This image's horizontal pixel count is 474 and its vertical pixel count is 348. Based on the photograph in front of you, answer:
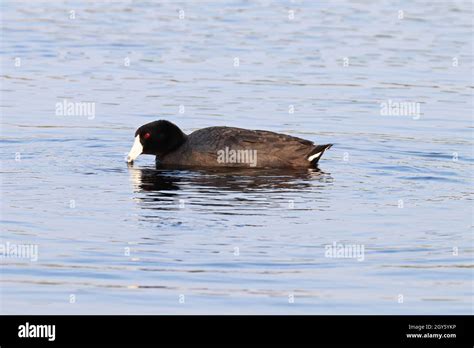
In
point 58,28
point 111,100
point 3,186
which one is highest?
point 58,28

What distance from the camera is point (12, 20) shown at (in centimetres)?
2908

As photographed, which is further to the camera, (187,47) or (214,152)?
(187,47)

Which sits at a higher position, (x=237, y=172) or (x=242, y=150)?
(x=242, y=150)

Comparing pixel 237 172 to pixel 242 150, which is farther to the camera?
pixel 242 150

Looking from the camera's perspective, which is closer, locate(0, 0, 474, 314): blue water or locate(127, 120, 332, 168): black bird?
locate(0, 0, 474, 314): blue water

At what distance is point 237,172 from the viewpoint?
641 inches

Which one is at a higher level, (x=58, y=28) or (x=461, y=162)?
(x=58, y=28)

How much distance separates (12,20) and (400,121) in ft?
40.7

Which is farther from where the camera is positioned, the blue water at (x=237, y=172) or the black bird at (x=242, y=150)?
the black bird at (x=242, y=150)

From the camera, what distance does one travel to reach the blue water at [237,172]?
1080 cm

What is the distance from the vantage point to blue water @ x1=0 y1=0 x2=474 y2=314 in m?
10.8
